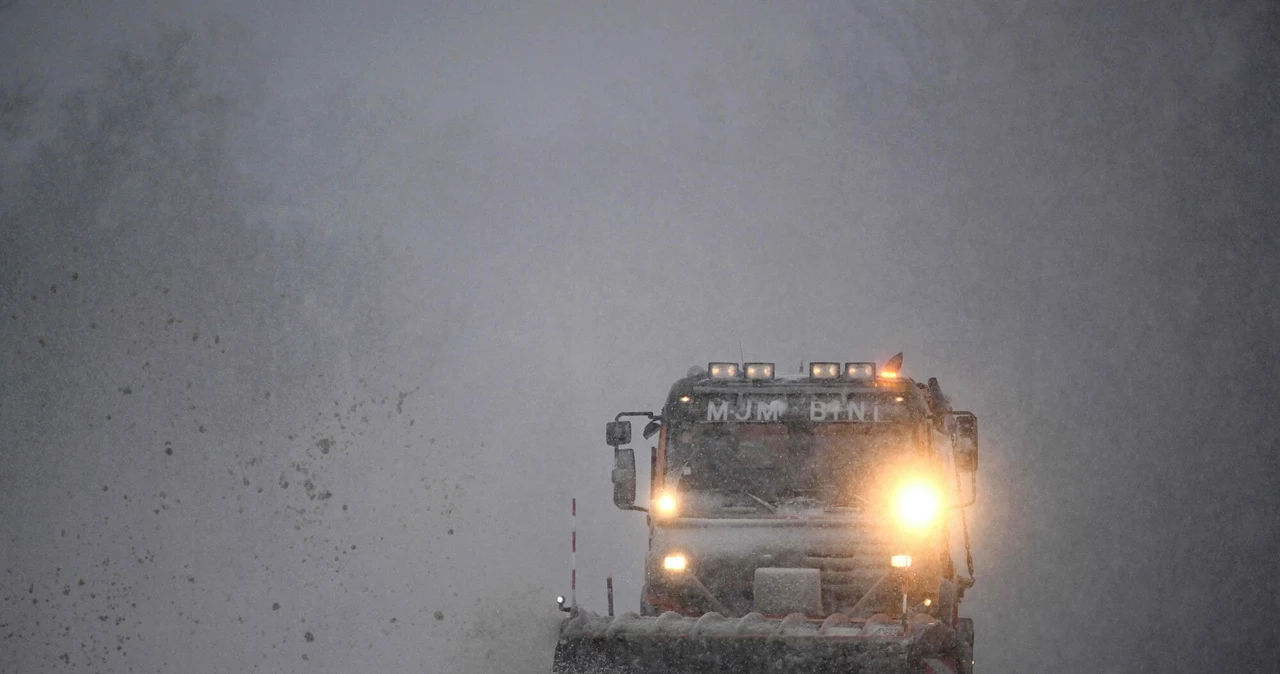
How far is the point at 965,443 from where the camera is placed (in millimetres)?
7406

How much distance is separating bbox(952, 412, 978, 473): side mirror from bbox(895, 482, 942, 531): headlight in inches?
21.7

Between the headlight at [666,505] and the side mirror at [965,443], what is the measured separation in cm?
210

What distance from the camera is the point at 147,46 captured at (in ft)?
55.6

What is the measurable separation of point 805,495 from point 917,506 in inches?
32.0

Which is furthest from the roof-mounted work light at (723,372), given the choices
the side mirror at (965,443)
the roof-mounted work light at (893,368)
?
the side mirror at (965,443)

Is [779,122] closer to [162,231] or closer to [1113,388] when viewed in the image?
[1113,388]

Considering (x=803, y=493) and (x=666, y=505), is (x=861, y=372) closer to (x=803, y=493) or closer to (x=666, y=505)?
(x=803, y=493)

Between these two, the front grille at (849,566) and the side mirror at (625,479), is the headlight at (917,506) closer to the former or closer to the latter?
the front grille at (849,566)

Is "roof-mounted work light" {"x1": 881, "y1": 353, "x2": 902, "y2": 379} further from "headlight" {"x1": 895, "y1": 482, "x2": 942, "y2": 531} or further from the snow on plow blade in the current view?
the snow on plow blade

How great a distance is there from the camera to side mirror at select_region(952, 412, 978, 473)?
7.36 metres

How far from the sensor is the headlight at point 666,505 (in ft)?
26.7

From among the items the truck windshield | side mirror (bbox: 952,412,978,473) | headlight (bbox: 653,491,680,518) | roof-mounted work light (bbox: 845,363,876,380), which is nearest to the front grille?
the truck windshield

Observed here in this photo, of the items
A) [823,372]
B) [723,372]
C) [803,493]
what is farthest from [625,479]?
[823,372]

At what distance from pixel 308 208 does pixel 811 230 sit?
26.8ft
